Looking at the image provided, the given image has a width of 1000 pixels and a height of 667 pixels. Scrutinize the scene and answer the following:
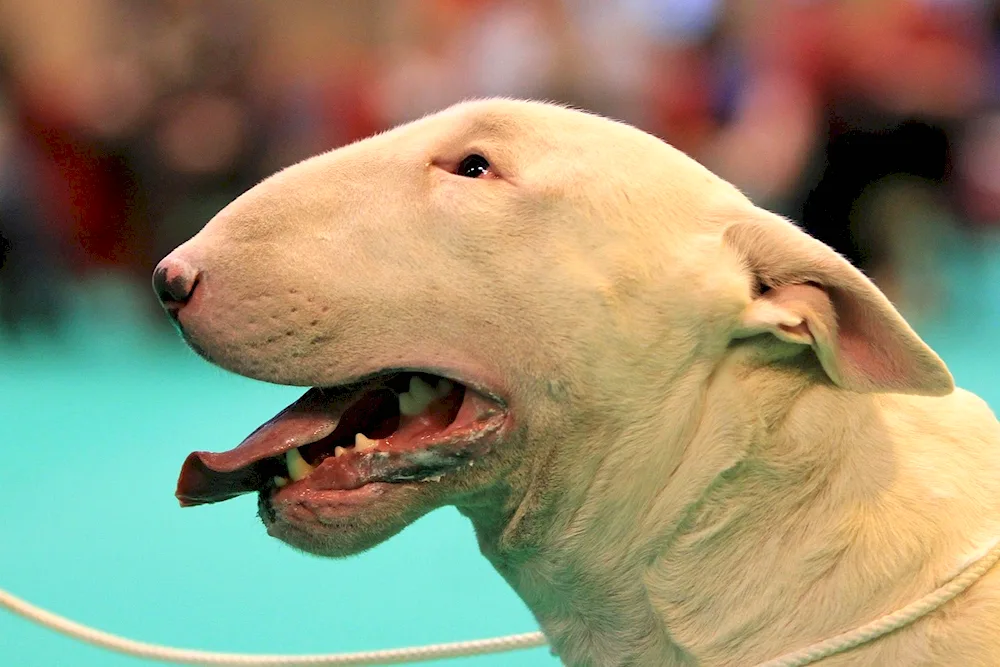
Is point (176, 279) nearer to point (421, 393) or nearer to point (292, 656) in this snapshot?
point (421, 393)

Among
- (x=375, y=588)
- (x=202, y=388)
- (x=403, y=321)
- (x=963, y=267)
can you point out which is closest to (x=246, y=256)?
(x=403, y=321)

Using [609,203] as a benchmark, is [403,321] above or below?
below

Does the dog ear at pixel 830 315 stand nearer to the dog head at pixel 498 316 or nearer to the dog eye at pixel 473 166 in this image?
the dog head at pixel 498 316

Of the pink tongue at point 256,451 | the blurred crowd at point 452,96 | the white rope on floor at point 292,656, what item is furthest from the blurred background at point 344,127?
the pink tongue at point 256,451

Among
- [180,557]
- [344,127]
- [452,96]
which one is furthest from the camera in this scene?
[344,127]

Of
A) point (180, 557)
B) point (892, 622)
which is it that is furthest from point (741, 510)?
point (180, 557)

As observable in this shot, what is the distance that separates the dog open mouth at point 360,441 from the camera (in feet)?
4.15

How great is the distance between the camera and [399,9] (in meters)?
5.11

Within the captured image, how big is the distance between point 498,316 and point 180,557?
2160 millimetres

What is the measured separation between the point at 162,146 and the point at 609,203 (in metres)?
4.64

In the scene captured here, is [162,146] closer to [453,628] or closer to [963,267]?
[453,628]

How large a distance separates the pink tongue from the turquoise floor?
3.93ft

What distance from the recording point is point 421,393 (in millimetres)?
1333

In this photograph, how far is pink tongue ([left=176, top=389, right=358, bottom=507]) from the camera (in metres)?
1.31
